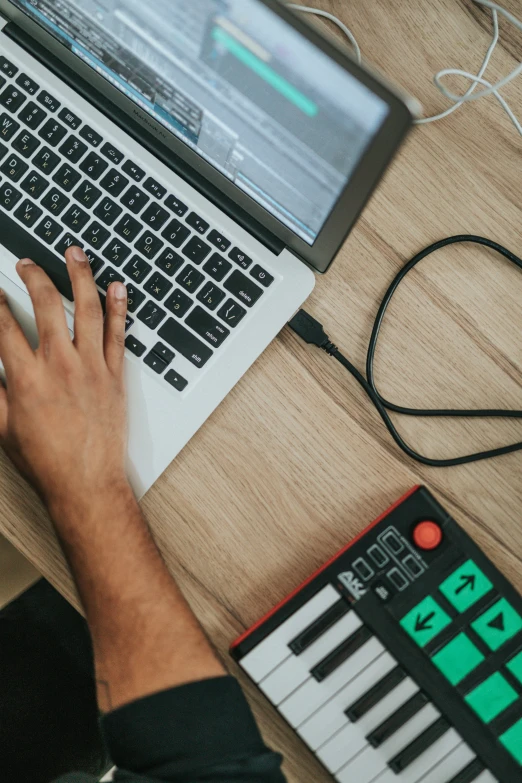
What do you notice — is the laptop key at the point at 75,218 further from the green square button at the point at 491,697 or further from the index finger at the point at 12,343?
the green square button at the point at 491,697

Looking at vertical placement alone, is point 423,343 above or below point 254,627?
above

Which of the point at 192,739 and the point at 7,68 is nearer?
the point at 192,739

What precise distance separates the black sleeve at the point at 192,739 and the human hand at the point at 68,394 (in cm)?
18

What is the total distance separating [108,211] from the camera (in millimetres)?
612

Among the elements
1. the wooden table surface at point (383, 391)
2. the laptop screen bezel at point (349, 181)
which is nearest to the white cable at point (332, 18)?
the wooden table surface at point (383, 391)

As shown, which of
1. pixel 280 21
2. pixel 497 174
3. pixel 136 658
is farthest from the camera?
pixel 497 174

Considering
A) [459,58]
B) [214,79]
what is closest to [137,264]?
[214,79]

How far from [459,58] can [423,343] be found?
0.31 metres

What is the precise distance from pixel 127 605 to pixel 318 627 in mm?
171

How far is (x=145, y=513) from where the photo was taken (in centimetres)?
61

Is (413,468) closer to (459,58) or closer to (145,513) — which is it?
(145,513)

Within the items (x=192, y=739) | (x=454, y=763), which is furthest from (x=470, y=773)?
(x=192, y=739)

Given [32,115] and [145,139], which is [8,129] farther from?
[145,139]

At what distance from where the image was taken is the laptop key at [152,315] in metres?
0.60
